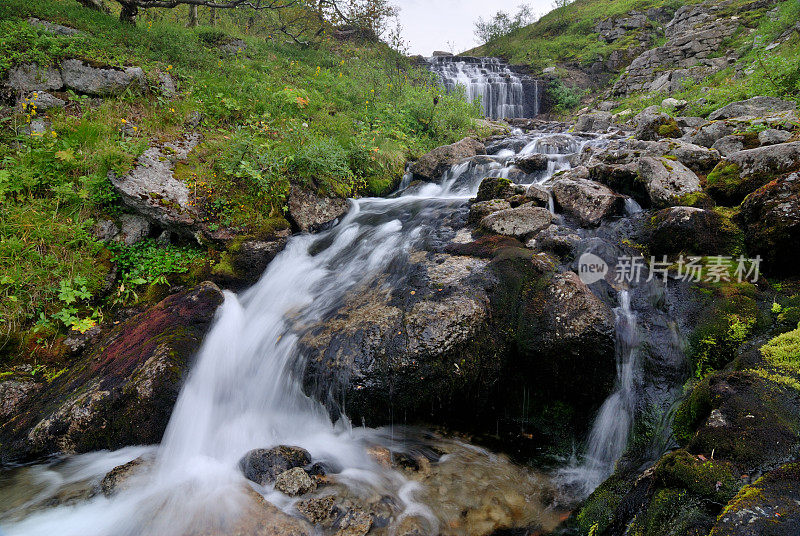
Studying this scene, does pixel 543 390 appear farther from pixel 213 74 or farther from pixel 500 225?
pixel 213 74

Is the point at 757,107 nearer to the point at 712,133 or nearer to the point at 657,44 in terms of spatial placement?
the point at 712,133

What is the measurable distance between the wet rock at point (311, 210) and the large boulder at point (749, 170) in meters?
6.12

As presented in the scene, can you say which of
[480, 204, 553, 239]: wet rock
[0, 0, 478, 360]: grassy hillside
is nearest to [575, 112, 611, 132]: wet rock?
[0, 0, 478, 360]: grassy hillside

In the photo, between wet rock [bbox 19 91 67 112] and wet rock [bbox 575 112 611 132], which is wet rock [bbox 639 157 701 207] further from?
A: wet rock [bbox 19 91 67 112]

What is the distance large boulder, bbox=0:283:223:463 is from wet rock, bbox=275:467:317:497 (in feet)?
4.73

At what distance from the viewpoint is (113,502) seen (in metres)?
3.07

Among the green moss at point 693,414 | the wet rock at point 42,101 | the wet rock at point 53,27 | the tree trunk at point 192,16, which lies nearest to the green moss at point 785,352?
the green moss at point 693,414

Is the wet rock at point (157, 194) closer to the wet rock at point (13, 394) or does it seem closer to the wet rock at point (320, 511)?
the wet rock at point (13, 394)

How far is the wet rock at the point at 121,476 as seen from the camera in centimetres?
314

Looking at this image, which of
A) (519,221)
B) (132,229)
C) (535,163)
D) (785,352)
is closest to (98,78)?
(132,229)

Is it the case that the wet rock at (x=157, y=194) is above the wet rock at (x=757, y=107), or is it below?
below

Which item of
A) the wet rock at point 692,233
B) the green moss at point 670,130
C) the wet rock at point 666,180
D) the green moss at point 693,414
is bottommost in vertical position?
the green moss at point 693,414

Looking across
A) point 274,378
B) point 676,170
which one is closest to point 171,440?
point 274,378

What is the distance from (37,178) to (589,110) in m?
20.1
